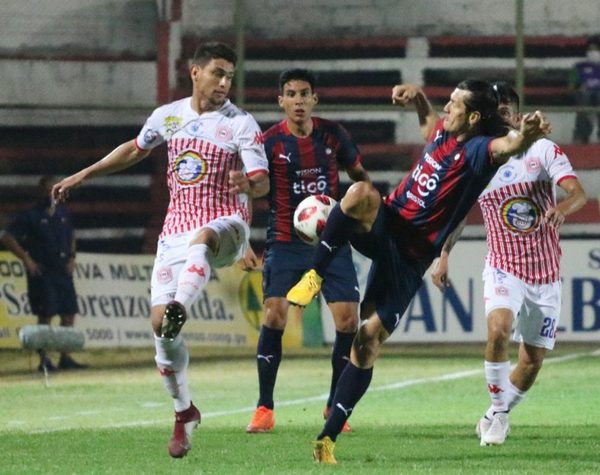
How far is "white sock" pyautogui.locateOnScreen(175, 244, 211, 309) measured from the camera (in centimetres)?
802

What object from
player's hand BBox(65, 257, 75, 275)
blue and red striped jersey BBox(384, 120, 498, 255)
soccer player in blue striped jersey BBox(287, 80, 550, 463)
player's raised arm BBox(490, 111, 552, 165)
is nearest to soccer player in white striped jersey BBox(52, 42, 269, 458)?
soccer player in blue striped jersey BBox(287, 80, 550, 463)

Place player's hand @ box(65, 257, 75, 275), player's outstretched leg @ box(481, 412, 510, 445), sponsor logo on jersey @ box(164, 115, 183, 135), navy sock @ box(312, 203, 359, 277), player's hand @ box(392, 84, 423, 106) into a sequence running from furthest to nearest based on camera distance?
player's hand @ box(65, 257, 75, 275)
player's outstretched leg @ box(481, 412, 510, 445)
sponsor logo on jersey @ box(164, 115, 183, 135)
player's hand @ box(392, 84, 423, 106)
navy sock @ box(312, 203, 359, 277)

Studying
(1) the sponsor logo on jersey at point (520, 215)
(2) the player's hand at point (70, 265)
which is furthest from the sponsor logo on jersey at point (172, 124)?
(2) the player's hand at point (70, 265)

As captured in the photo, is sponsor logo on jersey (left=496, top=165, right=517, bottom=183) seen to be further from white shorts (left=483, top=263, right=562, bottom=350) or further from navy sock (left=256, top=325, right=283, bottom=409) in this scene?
navy sock (left=256, top=325, right=283, bottom=409)

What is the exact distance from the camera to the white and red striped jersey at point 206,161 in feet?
28.2

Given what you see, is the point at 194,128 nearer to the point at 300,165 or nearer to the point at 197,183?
the point at 197,183

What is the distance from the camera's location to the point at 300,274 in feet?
33.8

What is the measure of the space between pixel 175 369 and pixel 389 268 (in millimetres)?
1264

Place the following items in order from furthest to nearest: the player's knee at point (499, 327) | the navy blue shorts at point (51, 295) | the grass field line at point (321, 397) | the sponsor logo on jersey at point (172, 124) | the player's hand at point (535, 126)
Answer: the navy blue shorts at point (51, 295), the grass field line at point (321, 397), the player's knee at point (499, 327), the sponsor logo on jersey at point (172, 124), the player's hand at point (535, 126)

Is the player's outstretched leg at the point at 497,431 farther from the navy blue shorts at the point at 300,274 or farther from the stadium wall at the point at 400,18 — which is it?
the stadium wall at the point at 400,18

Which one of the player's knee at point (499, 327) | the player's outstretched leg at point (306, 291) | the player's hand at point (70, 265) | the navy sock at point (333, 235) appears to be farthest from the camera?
the player's hand at point (70, 265)

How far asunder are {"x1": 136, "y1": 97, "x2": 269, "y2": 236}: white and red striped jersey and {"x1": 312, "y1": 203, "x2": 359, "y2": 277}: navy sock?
2.60 ft

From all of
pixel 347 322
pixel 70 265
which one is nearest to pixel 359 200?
pixel 347 322

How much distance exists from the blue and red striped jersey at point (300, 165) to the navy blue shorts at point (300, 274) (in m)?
0.09
